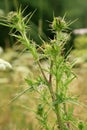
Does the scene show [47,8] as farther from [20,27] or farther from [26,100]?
[20,27]

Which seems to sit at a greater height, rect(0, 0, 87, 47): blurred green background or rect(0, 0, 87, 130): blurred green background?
rect(0, 0, 87, 47): blurred green background

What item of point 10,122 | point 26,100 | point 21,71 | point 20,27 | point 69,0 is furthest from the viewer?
point 69,0

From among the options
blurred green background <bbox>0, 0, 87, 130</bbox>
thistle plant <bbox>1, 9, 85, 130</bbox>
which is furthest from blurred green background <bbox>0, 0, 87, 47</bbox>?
thistle plant <bbox>1, 9, 85, 130</bbox>

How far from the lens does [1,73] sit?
11.9 feet

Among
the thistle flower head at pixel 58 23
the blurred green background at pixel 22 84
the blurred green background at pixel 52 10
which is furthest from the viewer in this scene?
the blurred green background at pixel 52 10

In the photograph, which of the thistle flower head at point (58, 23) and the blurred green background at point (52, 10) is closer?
the thistle flower head at point (58, 23)

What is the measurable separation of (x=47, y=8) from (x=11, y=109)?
3.89 meters

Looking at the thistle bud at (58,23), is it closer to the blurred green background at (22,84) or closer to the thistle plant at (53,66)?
the thistle plant at (53,66)

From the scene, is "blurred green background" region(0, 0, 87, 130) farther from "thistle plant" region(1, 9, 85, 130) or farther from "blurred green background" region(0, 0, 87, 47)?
"blurred green background" region(0, 0, 87, 47)

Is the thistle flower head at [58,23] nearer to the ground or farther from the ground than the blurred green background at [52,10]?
nearer to the ground

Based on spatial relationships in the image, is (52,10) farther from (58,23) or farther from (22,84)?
(58,23)

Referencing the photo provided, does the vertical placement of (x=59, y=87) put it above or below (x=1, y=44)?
below

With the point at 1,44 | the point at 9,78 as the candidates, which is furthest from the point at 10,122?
the point at 1,44

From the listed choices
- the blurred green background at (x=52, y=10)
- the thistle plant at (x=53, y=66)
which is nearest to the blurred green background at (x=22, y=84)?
the thistle plant at (x=53, y=66)
